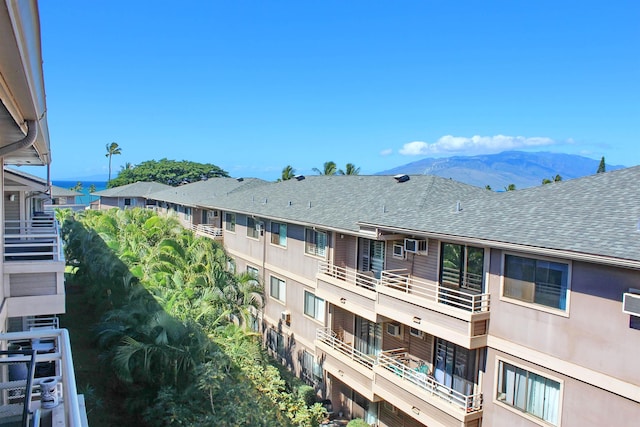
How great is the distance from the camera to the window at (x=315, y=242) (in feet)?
64.6

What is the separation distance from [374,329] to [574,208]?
8.43 meters

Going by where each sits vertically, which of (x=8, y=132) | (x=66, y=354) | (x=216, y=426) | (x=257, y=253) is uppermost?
(x=8, y=132)

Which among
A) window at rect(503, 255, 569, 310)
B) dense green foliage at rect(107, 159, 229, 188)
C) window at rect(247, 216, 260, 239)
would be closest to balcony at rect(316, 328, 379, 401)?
window at rect(503, 255, 569, 310)

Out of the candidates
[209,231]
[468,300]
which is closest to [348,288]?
[468,300]

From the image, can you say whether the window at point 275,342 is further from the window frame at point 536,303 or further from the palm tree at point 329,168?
the palm tree at point 329,168

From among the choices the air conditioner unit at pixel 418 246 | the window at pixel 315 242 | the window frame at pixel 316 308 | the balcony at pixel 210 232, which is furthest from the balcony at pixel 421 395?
the balcony at pixel 210 232

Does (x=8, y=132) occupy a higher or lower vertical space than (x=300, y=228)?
higher

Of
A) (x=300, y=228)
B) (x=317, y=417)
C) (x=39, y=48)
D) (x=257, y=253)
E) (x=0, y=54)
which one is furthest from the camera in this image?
(x=257, y=253)

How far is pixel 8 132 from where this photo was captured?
18.5ft

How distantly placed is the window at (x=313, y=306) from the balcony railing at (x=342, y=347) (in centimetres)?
80

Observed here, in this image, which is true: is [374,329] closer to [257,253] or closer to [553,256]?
[553,256]

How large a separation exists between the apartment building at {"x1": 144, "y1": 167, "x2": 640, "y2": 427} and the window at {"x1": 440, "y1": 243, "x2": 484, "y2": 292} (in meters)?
0.04

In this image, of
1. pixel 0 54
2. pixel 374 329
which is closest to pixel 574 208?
pixel 374 329

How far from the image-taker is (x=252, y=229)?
26.0m
